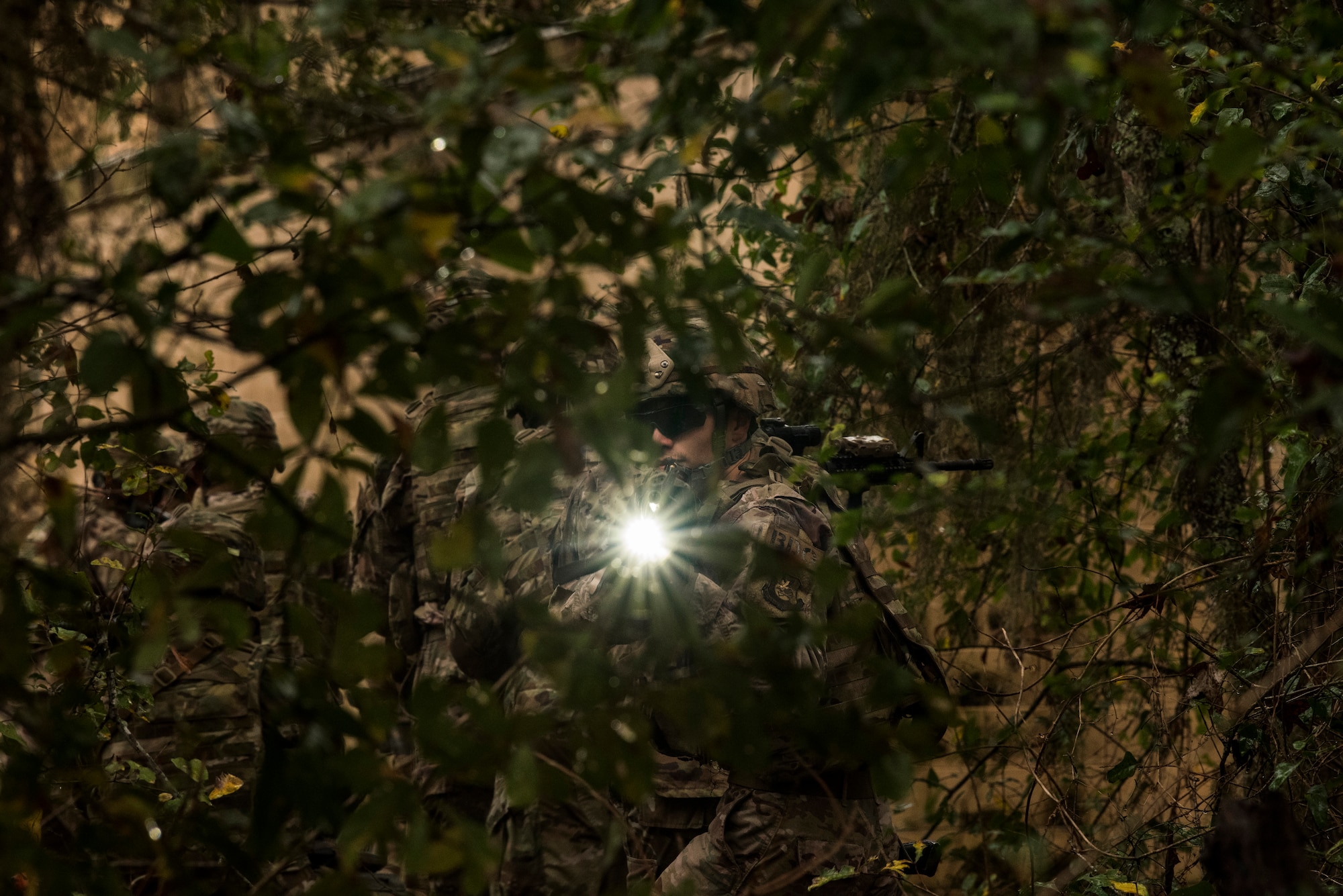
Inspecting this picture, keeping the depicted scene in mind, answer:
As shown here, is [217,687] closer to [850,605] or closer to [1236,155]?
[850,605]

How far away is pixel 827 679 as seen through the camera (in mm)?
2607

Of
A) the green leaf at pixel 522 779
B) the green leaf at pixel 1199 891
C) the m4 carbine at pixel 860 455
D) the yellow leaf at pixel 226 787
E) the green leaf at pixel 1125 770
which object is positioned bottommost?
the green leaf at pixel 522 779

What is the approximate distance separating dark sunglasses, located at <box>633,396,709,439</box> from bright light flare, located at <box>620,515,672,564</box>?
21.6 inches

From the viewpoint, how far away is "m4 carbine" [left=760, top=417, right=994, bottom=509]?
2719mm

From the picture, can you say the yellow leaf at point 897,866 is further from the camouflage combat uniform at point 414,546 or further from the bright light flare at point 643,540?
the camouflage combat uniform at point 414,546

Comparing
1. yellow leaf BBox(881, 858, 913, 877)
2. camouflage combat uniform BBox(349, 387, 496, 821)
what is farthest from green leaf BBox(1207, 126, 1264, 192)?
camouflage combat uniform BBox(349, 387, 496, 821)

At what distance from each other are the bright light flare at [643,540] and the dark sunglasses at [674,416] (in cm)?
55

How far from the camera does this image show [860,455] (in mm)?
2814

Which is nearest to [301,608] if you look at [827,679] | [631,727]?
[631,727]

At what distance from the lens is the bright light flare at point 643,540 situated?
1610mm

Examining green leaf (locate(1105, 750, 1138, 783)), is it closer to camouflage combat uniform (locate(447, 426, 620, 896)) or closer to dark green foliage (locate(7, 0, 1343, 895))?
dark green foliage (locate(7, 0, 1343, 895))

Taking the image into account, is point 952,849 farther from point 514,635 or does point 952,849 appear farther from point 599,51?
point 599,51

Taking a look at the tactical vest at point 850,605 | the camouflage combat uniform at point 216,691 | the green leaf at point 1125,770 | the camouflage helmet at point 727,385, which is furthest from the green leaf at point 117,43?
the camouflage combat uniform at point 216,691

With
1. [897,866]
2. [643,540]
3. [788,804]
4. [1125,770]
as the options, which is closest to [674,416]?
[788,804]
